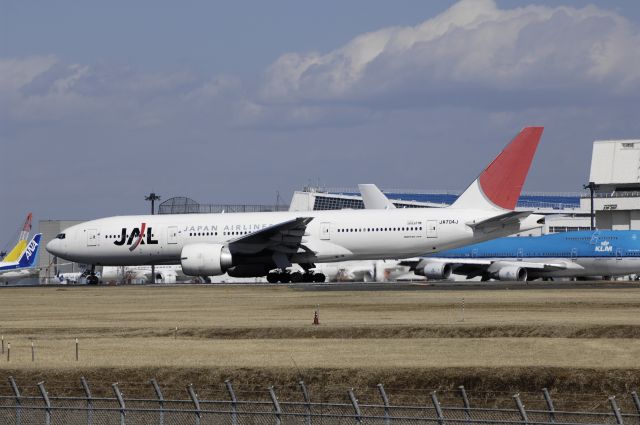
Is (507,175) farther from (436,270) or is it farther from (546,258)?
(436,270)

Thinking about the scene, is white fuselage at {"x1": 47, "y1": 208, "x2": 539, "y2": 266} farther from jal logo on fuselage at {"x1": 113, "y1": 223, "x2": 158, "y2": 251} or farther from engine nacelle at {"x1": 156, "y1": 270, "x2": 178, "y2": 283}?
engine nacelle at {"x1": 156, "y1": 270, "x2": 178, "y2": 283}

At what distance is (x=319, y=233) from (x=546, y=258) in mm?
19493

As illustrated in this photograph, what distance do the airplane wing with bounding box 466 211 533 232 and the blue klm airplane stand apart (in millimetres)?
13147

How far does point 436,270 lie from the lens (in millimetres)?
77812

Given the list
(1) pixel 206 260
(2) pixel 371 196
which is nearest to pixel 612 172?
(2) pixel 371 196

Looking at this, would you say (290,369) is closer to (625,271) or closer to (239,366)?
(239,366)

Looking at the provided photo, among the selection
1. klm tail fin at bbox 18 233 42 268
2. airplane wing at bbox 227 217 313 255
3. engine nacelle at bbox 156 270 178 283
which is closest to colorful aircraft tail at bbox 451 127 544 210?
airplane wing at bbox 227 217 313 255

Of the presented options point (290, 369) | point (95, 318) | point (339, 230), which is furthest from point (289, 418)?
point (339, 230)

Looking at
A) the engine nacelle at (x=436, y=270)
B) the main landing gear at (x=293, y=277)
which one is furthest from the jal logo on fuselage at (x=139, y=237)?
the engine nacelle at (x=436, y=270)

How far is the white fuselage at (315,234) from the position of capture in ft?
Answer: 206

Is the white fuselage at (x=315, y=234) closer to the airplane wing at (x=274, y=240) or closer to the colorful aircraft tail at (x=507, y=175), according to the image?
the colorful aircraft tail at (x=507, y=175)

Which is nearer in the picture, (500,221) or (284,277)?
(500,221)

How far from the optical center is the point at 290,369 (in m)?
24.6

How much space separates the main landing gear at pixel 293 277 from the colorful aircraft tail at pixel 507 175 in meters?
9.54
